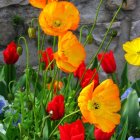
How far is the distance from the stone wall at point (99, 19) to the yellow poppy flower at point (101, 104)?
6.14 ft

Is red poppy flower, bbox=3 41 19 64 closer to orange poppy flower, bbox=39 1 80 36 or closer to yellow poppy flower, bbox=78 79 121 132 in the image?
orange poppy flower, bbox=39 1 80 36

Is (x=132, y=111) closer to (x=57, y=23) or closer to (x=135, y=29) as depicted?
(x=57, y=23)

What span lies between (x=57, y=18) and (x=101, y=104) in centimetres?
34

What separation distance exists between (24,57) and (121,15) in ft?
2.13

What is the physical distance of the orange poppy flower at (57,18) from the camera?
1.83m

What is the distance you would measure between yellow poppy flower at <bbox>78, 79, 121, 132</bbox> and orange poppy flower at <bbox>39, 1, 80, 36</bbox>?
249mm

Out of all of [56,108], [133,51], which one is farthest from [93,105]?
[133,51]

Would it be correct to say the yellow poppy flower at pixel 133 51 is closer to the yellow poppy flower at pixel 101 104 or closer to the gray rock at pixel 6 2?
the yellow poppy flower at pixel 101 104

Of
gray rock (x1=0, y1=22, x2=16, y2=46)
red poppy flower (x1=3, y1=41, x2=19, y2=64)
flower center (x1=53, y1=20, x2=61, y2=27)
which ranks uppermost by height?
flower center (x1=53, y1=20, x2=61, y2=27)

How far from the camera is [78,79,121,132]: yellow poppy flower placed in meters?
1.63

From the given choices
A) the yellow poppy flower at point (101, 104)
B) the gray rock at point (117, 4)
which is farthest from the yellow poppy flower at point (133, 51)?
the gray rock at point (117, 4)

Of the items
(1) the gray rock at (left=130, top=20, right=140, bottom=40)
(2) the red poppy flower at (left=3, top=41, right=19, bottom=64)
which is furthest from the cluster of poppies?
(1) the gray rock at (left=130, top=20, right=140, bottom=40)

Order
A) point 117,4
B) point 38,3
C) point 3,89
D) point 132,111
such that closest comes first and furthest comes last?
point 38,3
point 132,111
point 3,89
point 117,4

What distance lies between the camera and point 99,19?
361 centimetres
